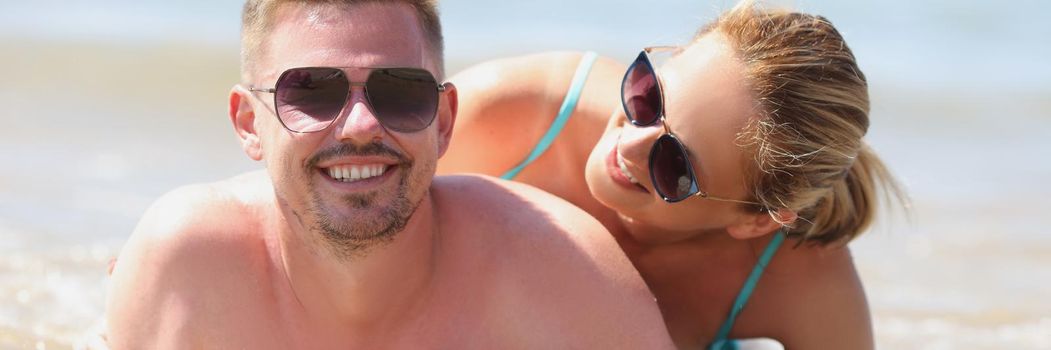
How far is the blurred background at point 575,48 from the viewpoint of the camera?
5871 millimetres

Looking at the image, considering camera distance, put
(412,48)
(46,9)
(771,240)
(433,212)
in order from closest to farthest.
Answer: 1. (412,48)
2. (433,212)
3. (771,240)
4. (46,9)

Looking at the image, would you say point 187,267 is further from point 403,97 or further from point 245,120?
point 403,97

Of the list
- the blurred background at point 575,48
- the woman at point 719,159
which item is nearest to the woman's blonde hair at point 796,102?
the woman at point 719,159

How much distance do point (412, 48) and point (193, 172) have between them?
5457 millimetres

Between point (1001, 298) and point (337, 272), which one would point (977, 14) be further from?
point (337, 272)

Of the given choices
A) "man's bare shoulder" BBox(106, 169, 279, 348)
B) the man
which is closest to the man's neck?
the man

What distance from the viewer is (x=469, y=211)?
10.9ft

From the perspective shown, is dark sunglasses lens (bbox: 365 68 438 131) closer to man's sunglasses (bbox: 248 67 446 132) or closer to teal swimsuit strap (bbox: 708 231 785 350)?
man's sunglasses (bbox: 248 67 446 132)

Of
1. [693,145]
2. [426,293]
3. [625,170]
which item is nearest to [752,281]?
[625,170]

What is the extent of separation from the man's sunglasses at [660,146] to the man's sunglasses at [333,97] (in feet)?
2.60

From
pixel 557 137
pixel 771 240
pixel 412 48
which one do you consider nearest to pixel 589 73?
pixel 557 137

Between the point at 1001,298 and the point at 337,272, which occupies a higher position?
the point at 337,272

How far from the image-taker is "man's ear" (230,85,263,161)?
3.09 m

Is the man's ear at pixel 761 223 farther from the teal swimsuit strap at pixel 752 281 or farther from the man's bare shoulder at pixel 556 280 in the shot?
the man's bare shoulder at pixel 556 280
